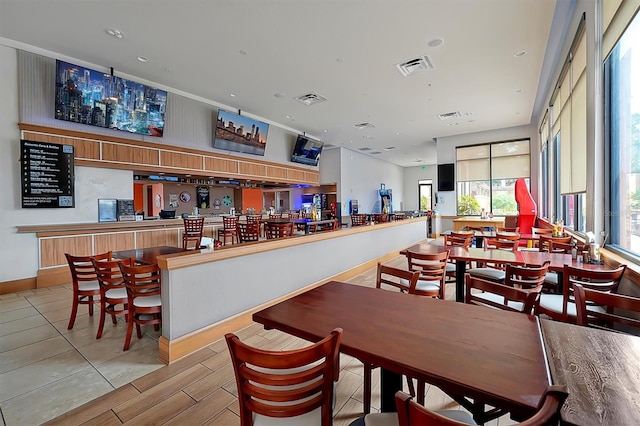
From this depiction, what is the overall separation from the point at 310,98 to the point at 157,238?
4509 millimetres

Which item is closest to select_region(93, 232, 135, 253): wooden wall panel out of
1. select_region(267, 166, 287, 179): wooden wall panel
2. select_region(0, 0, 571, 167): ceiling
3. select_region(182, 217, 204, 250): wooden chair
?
select_region(182, 217, 204, 250): wooden chair

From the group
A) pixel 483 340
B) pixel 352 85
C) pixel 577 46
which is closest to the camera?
pixel 483 340

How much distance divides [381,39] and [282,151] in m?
5.29

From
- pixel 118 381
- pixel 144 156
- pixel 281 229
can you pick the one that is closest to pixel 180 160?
pixel 144 156

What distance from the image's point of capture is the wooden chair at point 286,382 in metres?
0.99

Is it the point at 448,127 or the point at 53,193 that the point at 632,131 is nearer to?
the point at 448,127

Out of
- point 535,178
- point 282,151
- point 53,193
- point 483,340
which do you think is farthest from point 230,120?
point 535,178

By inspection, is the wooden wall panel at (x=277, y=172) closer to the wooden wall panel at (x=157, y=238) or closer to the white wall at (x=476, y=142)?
the wooden wall panel at (x=157, y=238)

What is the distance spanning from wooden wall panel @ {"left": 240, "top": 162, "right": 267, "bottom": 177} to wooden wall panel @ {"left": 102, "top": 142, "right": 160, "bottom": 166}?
222 cm

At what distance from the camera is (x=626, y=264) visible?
213 centimetres

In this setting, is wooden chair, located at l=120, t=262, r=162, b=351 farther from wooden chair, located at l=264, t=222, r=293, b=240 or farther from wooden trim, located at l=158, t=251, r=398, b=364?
wooden chair, located at l=264, t=222, r=293, b=240

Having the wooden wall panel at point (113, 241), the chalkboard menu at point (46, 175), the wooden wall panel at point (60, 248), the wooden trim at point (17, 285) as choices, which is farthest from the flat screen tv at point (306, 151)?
the wooden trim at point (17, 285)

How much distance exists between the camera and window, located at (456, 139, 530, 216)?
894cm

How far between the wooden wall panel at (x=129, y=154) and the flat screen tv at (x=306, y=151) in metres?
4.39
